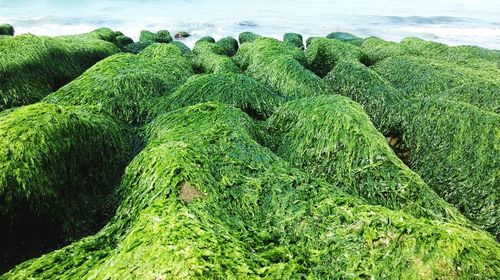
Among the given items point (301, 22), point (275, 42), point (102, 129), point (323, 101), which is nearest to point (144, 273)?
point (102, 129)

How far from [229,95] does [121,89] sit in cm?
113

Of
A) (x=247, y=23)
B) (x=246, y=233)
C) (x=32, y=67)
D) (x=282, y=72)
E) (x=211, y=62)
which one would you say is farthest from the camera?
(x=247, y=23)

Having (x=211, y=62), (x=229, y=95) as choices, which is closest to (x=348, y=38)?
(x=211, y=62)

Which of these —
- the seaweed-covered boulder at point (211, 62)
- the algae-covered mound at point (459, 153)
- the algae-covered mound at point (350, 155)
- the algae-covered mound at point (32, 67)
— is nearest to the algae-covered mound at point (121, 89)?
the algae-covered mound at point (32, 67)

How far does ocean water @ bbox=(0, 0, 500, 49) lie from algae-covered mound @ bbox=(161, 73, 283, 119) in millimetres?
13063

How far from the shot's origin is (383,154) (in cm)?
266

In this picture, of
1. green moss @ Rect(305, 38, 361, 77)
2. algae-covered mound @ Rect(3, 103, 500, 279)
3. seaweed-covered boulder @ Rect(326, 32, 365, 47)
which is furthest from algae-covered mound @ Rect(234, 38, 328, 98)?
seaweed-covered boulder @ Rect(326, 32, 365, 47)

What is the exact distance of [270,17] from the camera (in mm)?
25844

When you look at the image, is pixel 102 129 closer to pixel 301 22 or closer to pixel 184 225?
pixel 184 225

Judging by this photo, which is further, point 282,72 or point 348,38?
point 348,38

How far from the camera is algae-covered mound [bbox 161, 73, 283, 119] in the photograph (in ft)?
12.5

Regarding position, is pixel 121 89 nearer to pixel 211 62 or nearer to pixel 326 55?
pixel 211 62

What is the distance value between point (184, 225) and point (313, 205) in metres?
0.82

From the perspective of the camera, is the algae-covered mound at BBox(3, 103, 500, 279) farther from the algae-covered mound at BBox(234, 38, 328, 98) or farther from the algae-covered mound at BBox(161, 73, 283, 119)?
the algae-covered mound at BBox(234, 38, 328, 98)
